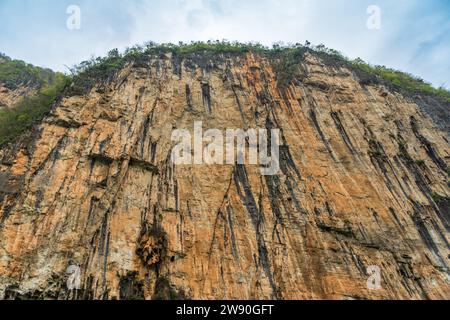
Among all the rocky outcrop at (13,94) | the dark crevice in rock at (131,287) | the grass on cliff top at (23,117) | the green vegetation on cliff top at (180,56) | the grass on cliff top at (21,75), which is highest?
the grass on cliff top at (21,75)

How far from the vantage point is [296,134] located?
19.7m

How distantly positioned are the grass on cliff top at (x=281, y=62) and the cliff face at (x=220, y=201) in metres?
1.41

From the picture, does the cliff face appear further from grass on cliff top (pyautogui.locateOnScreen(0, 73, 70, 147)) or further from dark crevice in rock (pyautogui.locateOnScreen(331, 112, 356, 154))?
grass on cliff top (pyautogui.locateOnScreen(0, 73, 70, 147))

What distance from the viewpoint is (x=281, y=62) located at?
79.8ft

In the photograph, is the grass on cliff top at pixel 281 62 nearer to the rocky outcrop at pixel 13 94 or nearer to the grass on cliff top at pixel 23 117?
the grass on cliff top at pixel 23 117

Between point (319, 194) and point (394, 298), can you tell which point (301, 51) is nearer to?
point (319, 194)

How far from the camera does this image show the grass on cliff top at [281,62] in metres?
22.7

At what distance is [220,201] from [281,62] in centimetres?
1135

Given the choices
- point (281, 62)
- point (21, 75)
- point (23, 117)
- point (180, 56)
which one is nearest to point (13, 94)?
point (21, 75)

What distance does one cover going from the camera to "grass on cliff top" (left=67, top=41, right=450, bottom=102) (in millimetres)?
22709

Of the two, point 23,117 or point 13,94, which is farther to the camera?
point 13,94

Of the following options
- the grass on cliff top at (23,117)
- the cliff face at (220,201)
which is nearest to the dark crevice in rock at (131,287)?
the cliff face at (220,201)

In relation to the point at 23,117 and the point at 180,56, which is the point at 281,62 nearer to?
the point at 180,56
